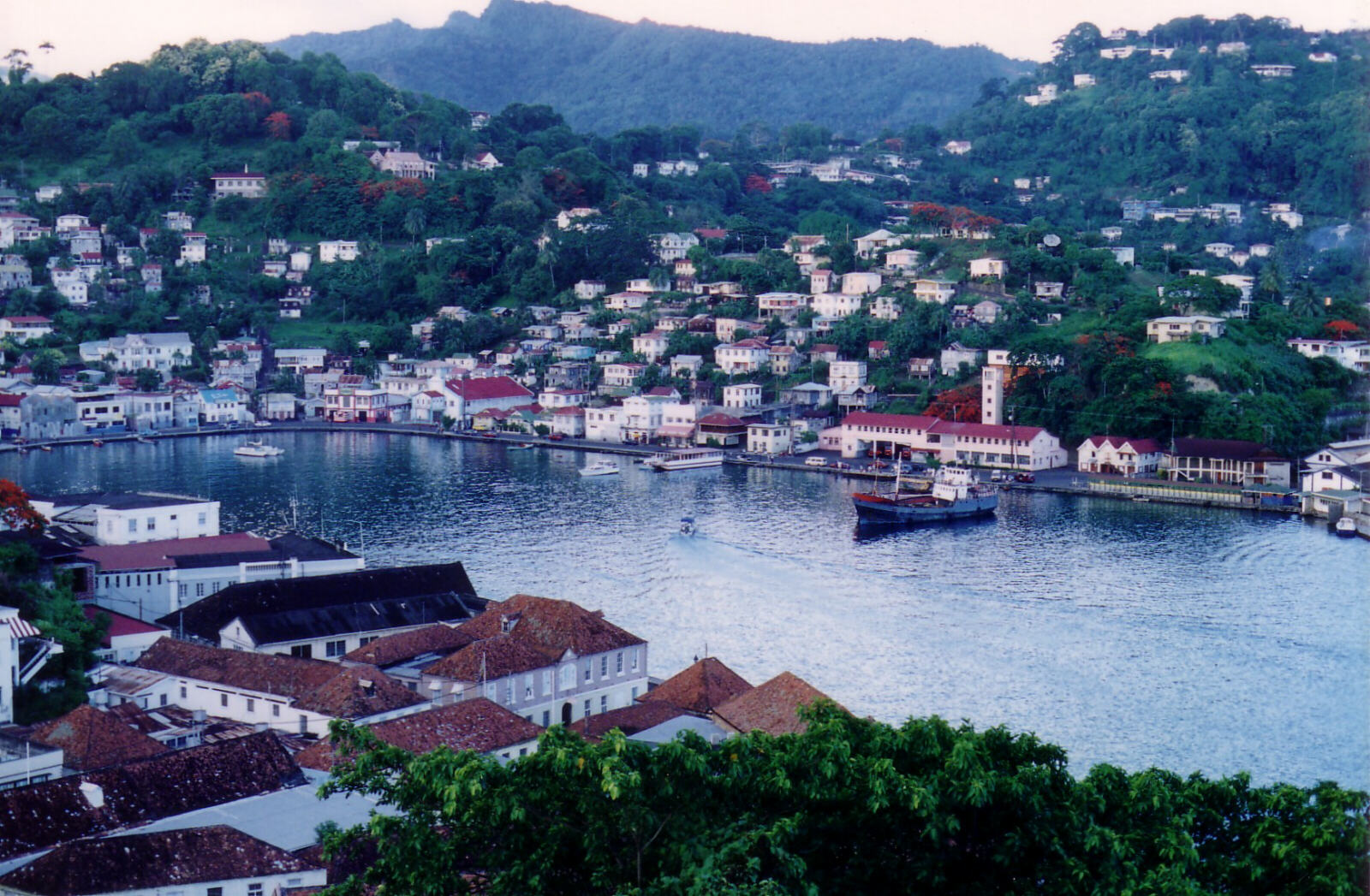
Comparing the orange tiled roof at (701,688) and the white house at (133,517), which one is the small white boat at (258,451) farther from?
the orange tiled roof at (701,688)

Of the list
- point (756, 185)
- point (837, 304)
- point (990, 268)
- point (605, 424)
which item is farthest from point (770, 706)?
point (756, 185)

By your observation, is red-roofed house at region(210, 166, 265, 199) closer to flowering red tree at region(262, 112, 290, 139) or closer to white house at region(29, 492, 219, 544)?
flowering red tree at region(262, 112, 290, 139)

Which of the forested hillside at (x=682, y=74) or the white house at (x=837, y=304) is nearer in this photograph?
the white house at (x=837, y=304)

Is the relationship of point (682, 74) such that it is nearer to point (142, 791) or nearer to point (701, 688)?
point (701, 688)

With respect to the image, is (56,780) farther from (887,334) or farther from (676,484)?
(887,334)

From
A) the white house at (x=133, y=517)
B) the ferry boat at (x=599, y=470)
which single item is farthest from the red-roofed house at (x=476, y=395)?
the white house at (x=133, y=517)

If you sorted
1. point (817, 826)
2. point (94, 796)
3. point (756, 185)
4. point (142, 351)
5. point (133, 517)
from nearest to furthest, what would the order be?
point (817, 826) → point (94, 796) → point (133, 517) → point (142, 351) → point (756, 185)
